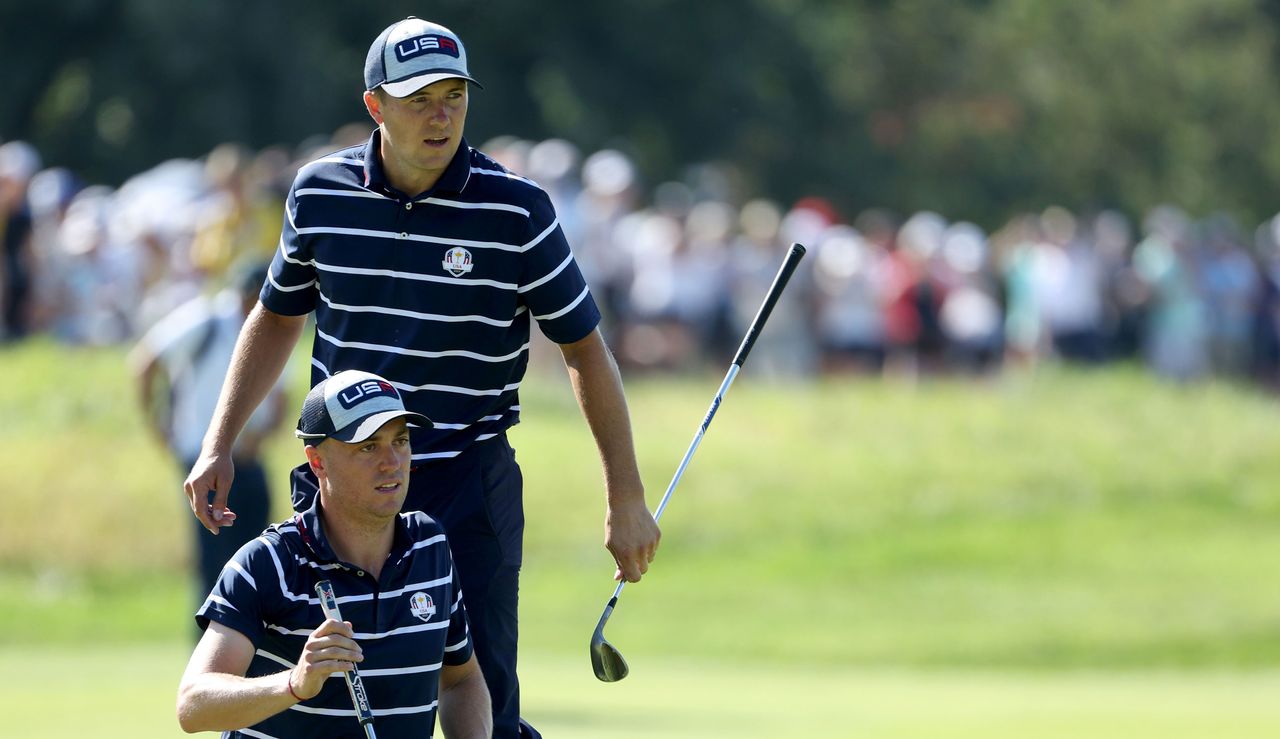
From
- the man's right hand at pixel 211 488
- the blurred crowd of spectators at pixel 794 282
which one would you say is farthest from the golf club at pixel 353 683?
the blurred crowd of spectators at pixel 794 282

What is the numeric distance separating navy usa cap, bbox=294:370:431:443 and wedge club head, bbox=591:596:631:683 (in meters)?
1.20

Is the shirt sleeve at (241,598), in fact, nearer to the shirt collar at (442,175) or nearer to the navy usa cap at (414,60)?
the shirt collar at (442,175)

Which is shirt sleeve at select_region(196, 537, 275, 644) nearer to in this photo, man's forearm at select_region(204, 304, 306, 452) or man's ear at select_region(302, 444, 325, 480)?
man's ear at select_region(302, 444, 325, 480)

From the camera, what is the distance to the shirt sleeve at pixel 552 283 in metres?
5.73

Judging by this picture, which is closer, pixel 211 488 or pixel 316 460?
pixel 316 460

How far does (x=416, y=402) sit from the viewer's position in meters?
5.78

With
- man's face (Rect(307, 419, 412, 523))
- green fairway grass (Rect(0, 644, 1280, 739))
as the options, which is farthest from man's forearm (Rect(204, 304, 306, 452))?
green fairway grass (Rect(0, 644, 1280, 739))

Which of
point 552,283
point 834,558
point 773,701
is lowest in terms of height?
point 552,283

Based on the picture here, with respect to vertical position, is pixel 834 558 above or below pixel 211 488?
above

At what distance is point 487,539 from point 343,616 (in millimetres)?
808

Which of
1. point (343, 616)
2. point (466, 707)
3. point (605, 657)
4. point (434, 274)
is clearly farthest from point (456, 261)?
point (605, 657)

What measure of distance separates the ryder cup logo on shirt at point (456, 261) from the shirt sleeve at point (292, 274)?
1.19ft

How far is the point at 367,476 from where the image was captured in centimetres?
525

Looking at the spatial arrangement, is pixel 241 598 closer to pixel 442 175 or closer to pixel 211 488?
pixel 211 488
